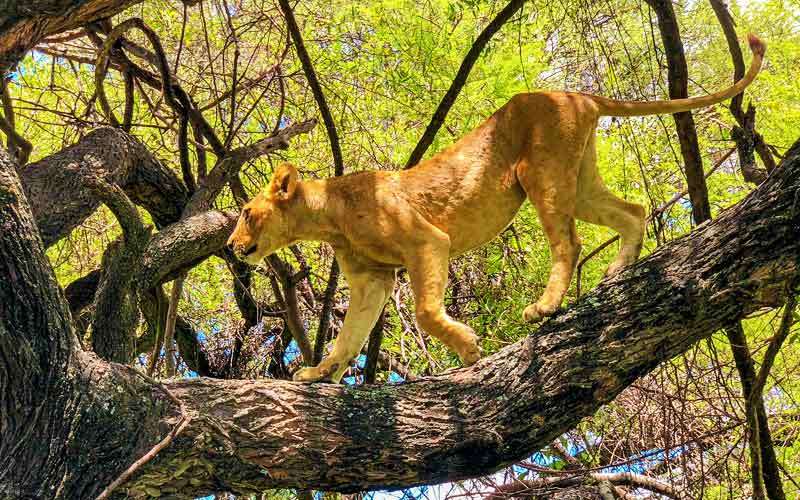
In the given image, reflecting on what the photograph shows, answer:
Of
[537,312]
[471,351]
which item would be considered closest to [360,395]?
[471,351]

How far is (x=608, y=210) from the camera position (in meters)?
4.03

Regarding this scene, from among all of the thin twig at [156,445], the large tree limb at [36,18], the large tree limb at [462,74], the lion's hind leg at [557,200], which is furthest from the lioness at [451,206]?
the large tree limb at [36,18]

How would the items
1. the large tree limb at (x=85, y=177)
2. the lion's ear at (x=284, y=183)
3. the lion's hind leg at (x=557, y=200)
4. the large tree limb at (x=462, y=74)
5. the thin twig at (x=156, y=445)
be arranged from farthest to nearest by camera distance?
the large tree limb at (x=462, y=74) < the large tree limb at (x=85, y=177) < the lion's ear at (x=284, y=183) < the lion's hind leg at (x=557, y=200) < the thin twig at (x=156, y=445)

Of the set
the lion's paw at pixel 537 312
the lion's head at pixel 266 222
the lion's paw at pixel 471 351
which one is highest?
the lion's head at pixel 266 222

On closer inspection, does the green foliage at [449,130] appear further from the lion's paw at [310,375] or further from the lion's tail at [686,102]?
the lion's paw at [310,375]

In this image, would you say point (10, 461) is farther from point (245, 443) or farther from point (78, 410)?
point (245, 443)

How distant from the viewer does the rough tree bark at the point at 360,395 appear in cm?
295

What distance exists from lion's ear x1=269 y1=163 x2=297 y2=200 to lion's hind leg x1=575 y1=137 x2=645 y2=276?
144 centimetres

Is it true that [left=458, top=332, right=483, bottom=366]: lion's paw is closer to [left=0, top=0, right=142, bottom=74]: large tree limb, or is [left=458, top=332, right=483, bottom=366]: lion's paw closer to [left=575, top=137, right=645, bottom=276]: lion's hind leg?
[left=575, top=137, right=645, bottom=276]: lion's hind leg

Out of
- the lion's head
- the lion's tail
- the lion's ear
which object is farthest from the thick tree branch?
the lion's tail

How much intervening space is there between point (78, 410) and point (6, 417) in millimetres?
252

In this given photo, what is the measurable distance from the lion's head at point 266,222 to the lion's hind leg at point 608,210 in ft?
4.78

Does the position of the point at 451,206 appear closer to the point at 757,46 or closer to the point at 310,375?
the point at 310,375

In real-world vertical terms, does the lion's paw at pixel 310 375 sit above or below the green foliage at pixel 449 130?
below
